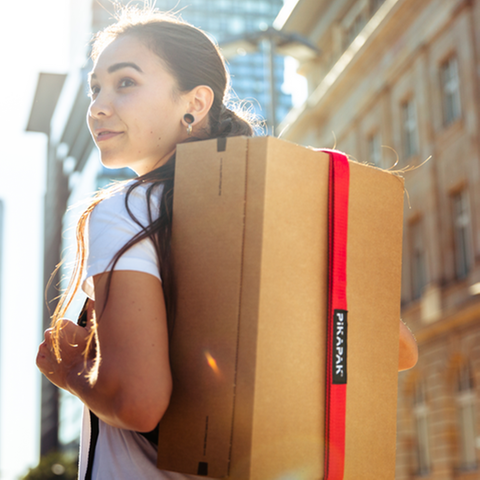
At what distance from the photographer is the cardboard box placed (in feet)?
4.99

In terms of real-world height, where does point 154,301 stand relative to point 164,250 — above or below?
below

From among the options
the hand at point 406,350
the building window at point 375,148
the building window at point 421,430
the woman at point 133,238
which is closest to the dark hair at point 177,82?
the woman at point 133,238

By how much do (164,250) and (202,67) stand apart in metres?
0.59

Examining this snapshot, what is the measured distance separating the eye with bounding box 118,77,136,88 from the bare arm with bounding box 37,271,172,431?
56cm

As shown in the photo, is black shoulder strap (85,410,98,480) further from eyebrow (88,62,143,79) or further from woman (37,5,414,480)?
eyebrow (88,62,143,79)

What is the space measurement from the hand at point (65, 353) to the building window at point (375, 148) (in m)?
22.0

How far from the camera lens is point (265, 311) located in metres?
1.53

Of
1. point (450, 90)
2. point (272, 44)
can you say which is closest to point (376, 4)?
point (450, 90)

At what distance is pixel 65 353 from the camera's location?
174cm

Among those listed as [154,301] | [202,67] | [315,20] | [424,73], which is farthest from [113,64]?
[315,20]

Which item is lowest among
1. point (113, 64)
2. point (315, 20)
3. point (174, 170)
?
point (174, 170)

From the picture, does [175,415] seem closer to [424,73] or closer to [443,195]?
[443,195]

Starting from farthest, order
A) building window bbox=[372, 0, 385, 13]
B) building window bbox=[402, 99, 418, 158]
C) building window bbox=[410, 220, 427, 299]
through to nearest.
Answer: building window bbox=[372, 0, 385, 13] < building window bbox=[402, 99, 418, 158] < building window bbox=[410, 220, 427, 299]

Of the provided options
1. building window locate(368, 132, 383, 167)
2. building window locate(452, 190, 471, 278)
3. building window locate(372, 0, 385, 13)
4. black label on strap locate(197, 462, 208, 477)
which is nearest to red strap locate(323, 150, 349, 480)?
black label on strap locate(197, 462, 208, 477)
